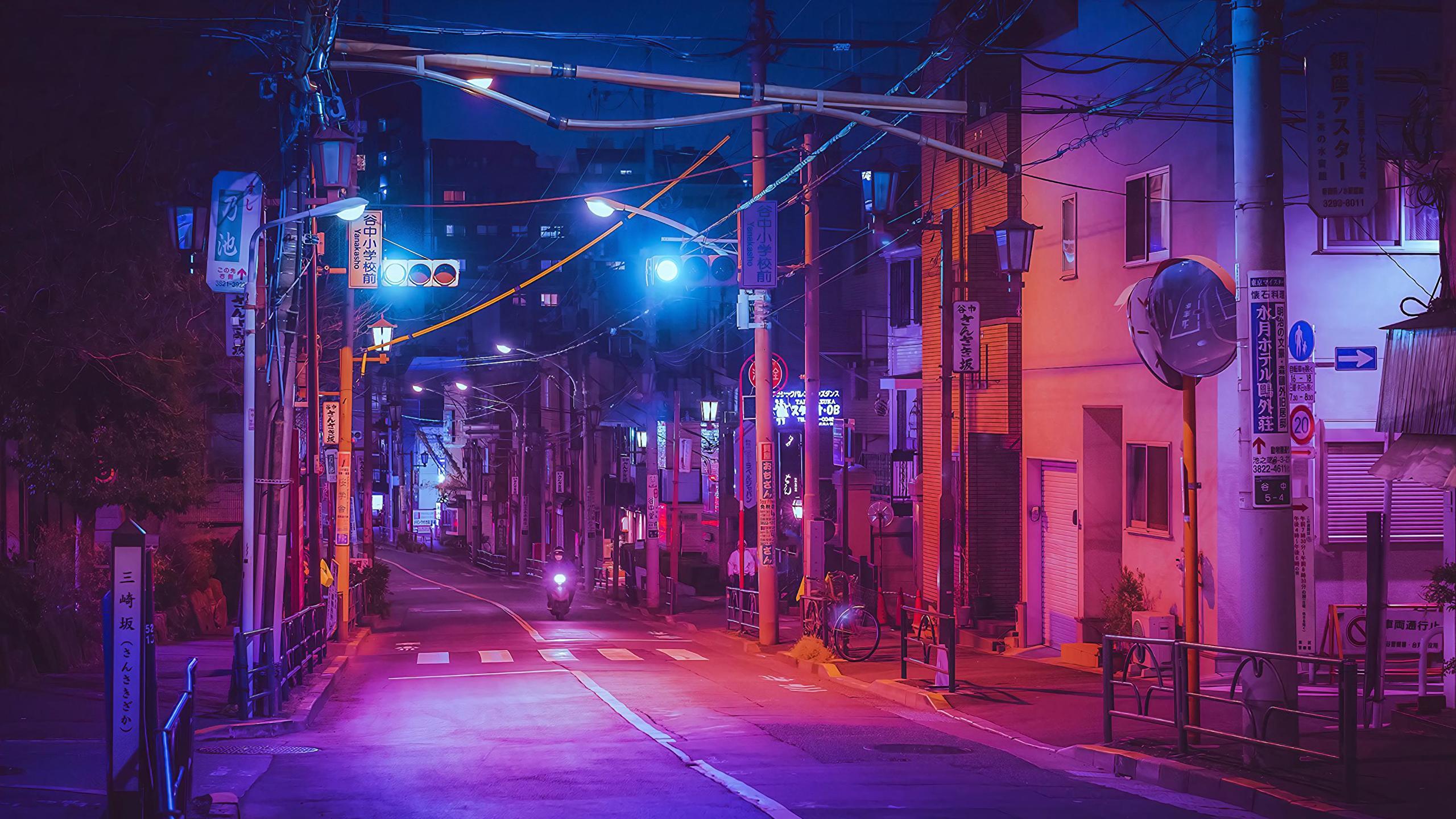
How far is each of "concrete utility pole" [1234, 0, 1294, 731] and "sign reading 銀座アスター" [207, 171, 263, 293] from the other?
36.7 ft

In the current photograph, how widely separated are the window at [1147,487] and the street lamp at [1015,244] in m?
3.46

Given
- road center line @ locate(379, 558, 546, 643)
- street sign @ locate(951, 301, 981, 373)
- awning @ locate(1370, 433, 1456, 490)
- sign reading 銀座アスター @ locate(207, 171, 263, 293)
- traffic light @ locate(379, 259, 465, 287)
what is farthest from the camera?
road center line @ locate(379, 558, 546, 643)

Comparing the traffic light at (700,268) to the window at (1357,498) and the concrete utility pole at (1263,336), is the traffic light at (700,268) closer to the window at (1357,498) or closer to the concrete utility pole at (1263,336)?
the window at (1357,498)

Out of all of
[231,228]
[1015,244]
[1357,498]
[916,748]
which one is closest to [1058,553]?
[1015,244]

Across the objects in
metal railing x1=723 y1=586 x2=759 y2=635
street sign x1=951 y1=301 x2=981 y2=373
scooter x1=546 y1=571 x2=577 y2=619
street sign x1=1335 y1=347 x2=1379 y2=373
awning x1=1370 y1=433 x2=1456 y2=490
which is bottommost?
scooter x1=546 y1=571 x2=577 y2=619

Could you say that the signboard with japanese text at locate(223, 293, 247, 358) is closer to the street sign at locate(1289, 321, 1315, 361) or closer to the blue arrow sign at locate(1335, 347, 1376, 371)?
the street sign at locate(1289, 321, 1315, 361)

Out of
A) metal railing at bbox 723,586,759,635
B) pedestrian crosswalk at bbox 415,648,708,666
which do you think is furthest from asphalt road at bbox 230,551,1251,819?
metal railing at bbox 723,586,759,635

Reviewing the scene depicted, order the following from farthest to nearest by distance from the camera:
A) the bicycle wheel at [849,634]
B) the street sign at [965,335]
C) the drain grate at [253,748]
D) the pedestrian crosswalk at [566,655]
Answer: the pedestrian crosswalk at [566,655]
the street sign at [965,335]
the bicycle wheel at [849,634]
the drain grate at [253,748]

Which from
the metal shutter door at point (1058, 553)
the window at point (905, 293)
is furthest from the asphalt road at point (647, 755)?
the window at point (905, 293)

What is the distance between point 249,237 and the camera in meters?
15.3

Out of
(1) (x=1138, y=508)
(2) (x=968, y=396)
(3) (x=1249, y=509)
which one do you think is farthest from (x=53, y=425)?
(3) (x=1249, y=509)

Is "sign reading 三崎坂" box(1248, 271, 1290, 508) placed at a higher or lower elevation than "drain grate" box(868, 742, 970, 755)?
higher

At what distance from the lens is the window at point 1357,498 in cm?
1722

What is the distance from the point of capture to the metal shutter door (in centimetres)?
2211
